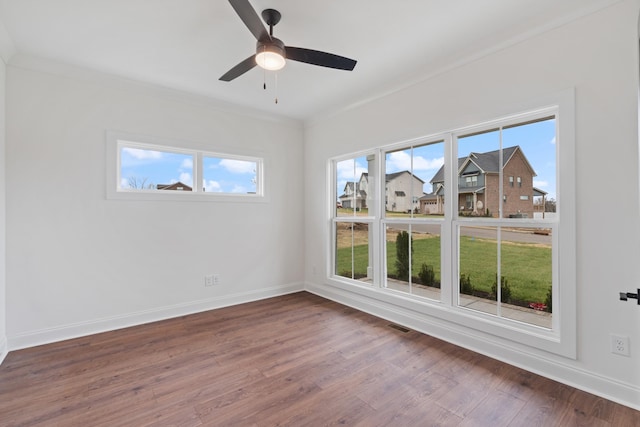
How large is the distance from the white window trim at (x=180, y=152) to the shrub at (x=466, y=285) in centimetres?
271

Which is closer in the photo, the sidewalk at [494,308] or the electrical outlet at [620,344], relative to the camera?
the electrical outlet at [620,344]

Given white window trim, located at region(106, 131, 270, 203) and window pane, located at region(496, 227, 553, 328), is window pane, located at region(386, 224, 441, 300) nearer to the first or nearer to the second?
window pane, located at region(496, 227, 553, 328)

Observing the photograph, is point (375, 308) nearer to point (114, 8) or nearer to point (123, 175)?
point (123, 175)

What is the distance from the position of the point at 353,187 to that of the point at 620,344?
2868 millimetres

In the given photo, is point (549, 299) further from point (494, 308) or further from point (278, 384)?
point (278, 384)

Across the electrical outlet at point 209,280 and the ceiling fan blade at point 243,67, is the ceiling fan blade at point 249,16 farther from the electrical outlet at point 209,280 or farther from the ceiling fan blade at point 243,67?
the electrical outlet at point 209,280

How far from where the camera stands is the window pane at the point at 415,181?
3.06 metres

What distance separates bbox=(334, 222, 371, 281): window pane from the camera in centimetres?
388

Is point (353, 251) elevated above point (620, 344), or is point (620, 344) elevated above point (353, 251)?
point (353, 251)

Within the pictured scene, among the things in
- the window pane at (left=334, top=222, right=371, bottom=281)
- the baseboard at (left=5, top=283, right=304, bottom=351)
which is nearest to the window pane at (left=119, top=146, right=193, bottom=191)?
the baseboard at (left=5, top=283, right=304, bottom=351)

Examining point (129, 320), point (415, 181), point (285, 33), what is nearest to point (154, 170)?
point (129, 320)

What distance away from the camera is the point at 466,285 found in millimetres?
2861

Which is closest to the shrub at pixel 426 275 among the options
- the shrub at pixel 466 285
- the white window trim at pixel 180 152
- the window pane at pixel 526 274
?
the shrub at pixel 466 285

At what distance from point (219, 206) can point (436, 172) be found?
8.70 feet
